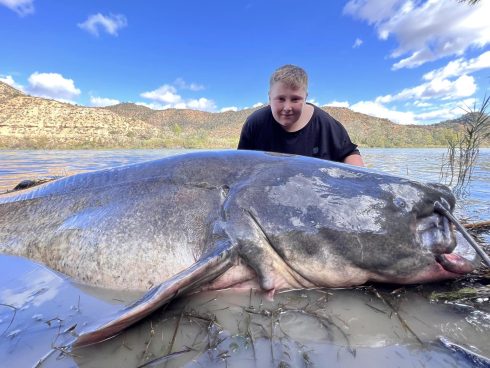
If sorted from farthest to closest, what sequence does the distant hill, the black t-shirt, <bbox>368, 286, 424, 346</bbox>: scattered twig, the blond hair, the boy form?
the distant hill, the black t-shirt, the boy, the blond hair, <bbox>368, 286, 424, 346</bbox>: scattered twig

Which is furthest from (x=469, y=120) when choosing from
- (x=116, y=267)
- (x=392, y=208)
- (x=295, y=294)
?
(x=116, y=267)

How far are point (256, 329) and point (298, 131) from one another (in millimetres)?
2762

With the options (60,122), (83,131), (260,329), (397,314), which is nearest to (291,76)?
→ (397,314)

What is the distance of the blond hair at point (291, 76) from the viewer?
3381mm

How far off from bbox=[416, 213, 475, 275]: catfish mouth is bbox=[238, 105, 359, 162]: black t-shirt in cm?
221

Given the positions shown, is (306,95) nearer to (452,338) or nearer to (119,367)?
(452,338)

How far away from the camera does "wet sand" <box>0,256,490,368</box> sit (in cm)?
122

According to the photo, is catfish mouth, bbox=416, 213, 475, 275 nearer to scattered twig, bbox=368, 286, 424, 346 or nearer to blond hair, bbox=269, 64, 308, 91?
scattered twig, bbox=368, 286, 424, 346

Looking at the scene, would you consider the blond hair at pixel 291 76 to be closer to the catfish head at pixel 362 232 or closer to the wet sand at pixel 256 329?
the catfish head at pixel 362 232

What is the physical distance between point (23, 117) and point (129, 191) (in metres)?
46.6

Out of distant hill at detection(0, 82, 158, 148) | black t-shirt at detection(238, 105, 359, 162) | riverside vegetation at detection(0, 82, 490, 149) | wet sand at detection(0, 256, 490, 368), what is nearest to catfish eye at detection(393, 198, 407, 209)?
wet sand at detection(0, 256, 490, 368)

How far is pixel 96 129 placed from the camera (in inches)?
1655

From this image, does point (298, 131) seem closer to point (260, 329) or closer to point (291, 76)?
point (291, 76)

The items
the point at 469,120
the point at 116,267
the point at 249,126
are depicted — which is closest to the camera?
the point at 116,267
